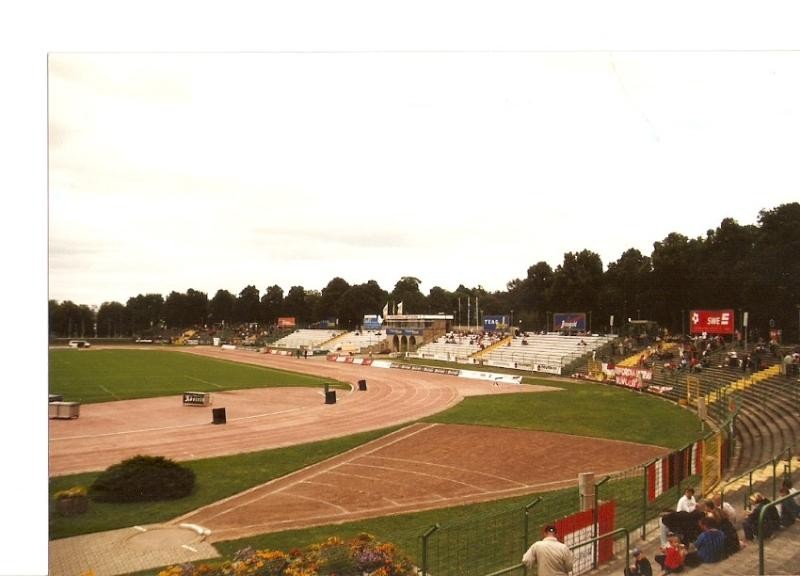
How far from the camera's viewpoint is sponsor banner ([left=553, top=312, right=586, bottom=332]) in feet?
78.0

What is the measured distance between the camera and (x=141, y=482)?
501 inches

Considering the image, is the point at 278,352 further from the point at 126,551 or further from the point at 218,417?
the point at 126,551

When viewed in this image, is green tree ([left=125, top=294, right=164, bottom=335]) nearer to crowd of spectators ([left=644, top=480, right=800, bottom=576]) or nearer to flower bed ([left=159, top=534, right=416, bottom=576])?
flower bed ([left=159, top=534, right=416, bottom=576])

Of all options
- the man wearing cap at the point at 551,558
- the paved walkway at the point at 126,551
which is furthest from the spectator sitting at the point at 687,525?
the paved walkway at the point at 126,551

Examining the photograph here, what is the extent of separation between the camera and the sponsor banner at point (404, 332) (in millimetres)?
37934

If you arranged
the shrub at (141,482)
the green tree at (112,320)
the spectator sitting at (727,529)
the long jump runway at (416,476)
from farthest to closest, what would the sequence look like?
1. the green tree at (112,320)
2. the shrub at (141,482)
3. the long jump runway at (416,476)
4. the spectator sitting at (727,529)

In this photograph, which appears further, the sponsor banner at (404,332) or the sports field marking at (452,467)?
the sponsor banner at (404,332)

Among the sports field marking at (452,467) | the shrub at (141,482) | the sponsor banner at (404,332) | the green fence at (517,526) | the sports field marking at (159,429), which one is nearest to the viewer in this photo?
the green fence at (517,526)

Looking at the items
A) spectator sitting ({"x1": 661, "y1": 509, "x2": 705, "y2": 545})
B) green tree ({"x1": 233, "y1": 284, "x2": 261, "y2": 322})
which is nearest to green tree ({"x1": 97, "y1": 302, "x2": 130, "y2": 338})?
green tree ({"x1": 233, "y1": 284, "x2": 261, "y2": 322})

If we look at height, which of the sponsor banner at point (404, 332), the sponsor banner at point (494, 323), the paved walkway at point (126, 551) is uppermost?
the sponsor banner at point (494, 323)

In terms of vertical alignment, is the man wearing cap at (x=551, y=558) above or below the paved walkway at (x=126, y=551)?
above

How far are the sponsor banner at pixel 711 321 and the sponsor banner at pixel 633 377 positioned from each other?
290 inches

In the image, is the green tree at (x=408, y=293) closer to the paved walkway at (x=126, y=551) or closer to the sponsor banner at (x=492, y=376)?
the sponsor banner at (x=492, y=376)
